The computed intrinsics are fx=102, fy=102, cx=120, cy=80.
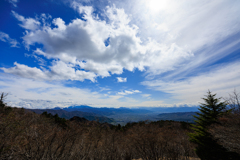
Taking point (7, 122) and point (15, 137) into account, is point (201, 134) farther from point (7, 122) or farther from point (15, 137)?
point (7, 122)

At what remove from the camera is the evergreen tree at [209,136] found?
20.0 m

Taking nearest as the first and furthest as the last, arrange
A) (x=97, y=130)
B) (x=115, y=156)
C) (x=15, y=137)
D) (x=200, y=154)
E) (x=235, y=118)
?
(x=15, y=137), (x=235, y=118), (x=200, y=154), (x=115, y=156), (x=97, y=130)

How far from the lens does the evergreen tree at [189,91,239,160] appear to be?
65.5 ft

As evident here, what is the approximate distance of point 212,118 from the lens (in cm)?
2514

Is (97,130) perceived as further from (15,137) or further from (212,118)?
(212,118)

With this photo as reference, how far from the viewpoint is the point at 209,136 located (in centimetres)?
2225

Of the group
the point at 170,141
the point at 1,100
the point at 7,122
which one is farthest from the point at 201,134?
the point at 1,100

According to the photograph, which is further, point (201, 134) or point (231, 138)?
point (201, 134)

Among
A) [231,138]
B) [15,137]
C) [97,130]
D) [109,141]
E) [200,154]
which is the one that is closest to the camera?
[15,137]

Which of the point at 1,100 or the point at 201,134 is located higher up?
the point at 1,100

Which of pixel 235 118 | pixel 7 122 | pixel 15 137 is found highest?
pixel 235 118

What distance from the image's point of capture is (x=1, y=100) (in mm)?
27891

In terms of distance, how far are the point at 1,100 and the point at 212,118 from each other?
55312 mm

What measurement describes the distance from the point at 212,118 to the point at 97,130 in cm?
3028
